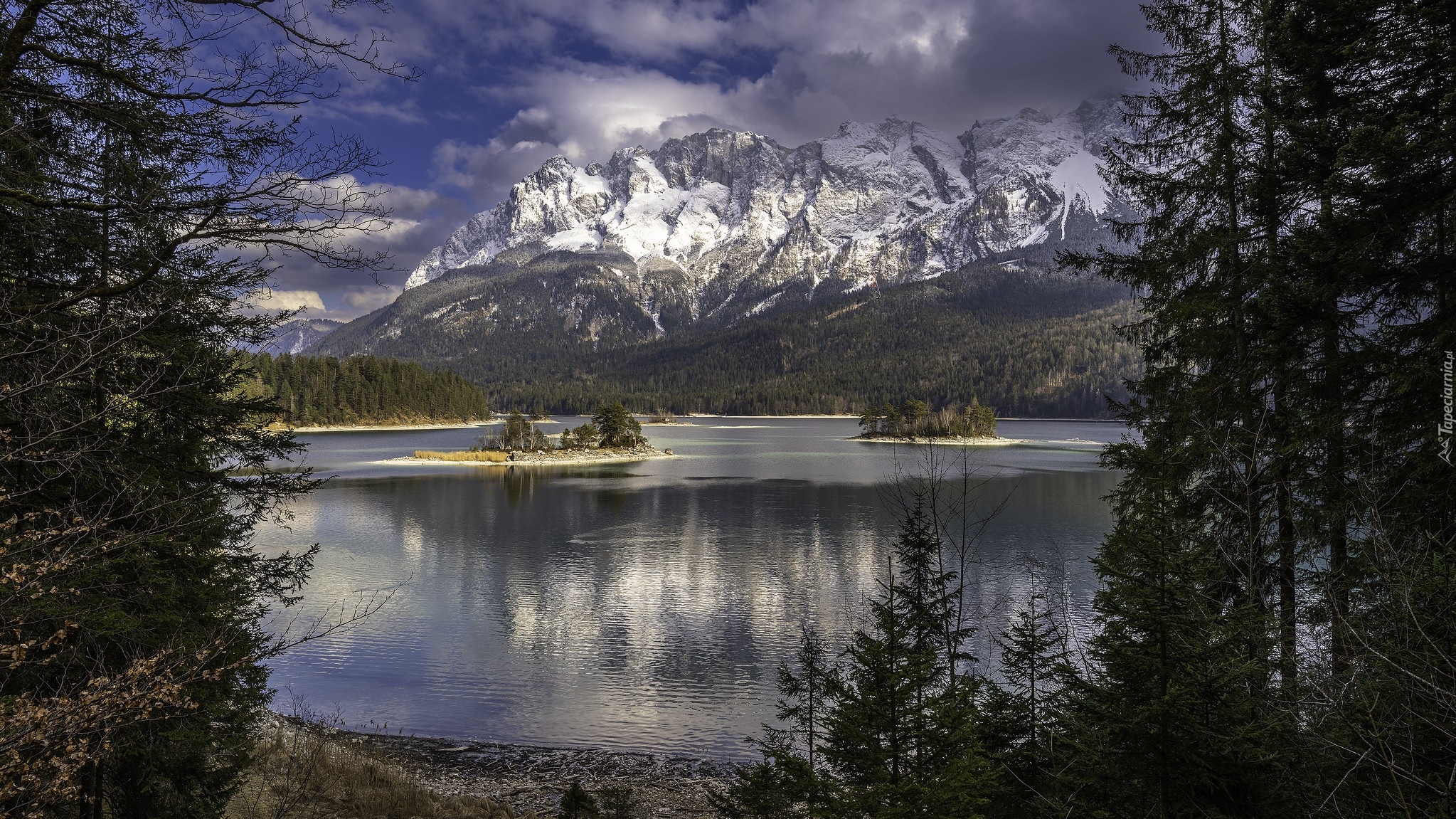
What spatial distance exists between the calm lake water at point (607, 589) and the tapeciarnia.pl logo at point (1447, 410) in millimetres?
3751

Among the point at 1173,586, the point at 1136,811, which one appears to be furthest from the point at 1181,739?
the point at 1173,586

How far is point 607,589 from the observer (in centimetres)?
2645

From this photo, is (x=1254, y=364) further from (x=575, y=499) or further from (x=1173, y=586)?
(x=575, y=499)

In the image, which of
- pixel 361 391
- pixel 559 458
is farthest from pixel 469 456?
pixel 361 391

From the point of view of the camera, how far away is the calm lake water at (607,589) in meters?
16.5

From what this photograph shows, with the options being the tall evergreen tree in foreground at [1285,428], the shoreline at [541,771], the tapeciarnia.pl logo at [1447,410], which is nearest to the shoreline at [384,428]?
the shoreline at [541,771]

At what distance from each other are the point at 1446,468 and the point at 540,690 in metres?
16.4

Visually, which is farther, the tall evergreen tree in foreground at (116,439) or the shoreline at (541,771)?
the shoreline at (541,771)

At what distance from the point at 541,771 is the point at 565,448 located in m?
71.7

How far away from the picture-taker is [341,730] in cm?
1526

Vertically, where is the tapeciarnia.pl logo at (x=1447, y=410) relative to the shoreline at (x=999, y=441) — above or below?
above

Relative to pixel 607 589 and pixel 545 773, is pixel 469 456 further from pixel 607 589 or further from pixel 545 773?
pixel 545 773

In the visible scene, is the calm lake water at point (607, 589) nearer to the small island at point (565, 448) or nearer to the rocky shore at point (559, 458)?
the rocky shore at point (559, 458)

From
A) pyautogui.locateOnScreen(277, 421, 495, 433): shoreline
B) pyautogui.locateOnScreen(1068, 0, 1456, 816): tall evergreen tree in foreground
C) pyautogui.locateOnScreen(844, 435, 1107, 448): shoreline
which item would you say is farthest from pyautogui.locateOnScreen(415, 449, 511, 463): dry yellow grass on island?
pyautogui.locateOnScreen(1068, 0, 1456, 816): tall evergreen tree in foreground
